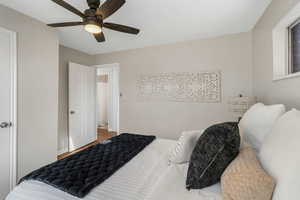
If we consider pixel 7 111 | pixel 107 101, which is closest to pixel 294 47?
pixel 7 111

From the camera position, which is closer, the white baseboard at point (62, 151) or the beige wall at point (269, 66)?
the beige wall at point (269, 66)

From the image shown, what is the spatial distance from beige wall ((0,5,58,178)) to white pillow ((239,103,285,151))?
108 inches

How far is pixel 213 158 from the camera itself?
2.85 ft

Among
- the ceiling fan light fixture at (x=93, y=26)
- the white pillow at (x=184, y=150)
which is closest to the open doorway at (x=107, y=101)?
the ceiling fan light fixture at (x=93, y=26)

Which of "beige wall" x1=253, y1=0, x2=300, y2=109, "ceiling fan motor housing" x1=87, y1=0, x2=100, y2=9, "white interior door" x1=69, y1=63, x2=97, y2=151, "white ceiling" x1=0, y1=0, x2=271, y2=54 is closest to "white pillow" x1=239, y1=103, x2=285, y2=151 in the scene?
"beige wall" x1=253, y1=0, x2=300, y2=109

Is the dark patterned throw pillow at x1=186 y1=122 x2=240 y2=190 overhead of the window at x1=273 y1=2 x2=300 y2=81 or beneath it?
beneath

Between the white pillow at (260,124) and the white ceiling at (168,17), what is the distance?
1.44 meters

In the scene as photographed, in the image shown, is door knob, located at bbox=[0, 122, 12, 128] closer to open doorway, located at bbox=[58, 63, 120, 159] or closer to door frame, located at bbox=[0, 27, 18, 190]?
door frame, located at bbox=[0, 27, 18, 190]

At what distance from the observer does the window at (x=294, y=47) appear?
4.69 feet

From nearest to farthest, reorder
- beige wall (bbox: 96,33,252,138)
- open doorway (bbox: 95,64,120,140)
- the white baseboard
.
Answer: beige wall (bbox: 96,33,252,138)
the white baseboard
open doorway (bbox: 95,64,120,140)

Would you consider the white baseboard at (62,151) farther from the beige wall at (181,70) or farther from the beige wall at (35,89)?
the beige wall at (181,70)

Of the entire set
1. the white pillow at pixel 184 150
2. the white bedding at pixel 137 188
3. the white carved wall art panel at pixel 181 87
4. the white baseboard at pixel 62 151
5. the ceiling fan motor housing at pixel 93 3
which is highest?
the ceiling fan motor housing at pixel 93 3

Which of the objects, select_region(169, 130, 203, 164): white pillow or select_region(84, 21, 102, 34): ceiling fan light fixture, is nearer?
select_region(169, 130, 203, 164): white pillow

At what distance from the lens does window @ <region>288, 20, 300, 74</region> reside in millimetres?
1429
